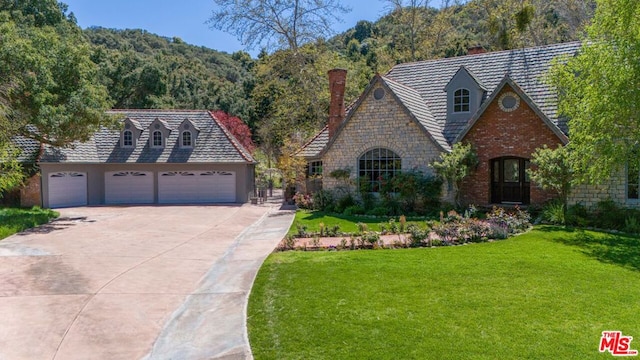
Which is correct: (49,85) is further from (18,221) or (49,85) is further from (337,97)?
(337,97)

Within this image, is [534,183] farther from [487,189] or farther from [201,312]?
[201,312]

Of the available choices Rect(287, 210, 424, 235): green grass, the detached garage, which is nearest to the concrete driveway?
Rect(287, 210, 424, 235): green grass

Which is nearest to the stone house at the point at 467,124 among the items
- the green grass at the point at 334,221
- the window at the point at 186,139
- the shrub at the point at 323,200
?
the shrub at the point at 323,200

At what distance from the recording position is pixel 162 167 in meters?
29.6

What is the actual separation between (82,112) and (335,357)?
19091mm

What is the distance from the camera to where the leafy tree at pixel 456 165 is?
19141mm

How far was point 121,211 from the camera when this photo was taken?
995 inches

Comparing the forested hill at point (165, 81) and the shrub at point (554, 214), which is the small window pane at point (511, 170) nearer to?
the shrub at point (554, 214)

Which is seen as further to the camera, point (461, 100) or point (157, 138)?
point (157, 138)

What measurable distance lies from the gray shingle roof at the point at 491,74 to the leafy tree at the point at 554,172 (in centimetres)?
222

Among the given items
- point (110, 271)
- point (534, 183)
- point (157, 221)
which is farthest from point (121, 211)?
point (534, 183)

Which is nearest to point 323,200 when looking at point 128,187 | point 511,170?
point 511,170

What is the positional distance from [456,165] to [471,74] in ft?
15.6

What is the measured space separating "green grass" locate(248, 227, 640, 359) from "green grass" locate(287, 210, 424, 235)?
442cm
